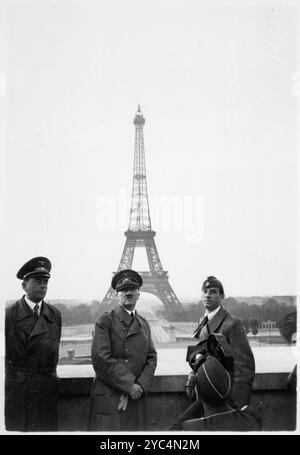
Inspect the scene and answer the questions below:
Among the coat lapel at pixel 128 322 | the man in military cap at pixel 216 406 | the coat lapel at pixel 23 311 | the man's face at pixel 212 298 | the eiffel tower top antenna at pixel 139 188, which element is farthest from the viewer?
the eiffel tower top antenna at pixel 139 188

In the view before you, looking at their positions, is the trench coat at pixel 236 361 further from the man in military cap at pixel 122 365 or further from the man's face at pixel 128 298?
the man's face at pixel 128 298

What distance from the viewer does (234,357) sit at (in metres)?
4.19

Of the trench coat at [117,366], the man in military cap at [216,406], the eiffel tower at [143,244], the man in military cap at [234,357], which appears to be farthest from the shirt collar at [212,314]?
the trench coat at [117,366]

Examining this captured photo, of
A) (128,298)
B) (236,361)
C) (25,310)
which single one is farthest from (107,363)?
(236,361)

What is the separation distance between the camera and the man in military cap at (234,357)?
4191mm

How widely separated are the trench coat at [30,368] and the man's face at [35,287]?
0.07m

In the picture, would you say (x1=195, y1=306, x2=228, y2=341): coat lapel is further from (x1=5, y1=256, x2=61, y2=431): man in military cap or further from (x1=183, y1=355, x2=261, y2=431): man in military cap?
(x1=5, y1=256, x2=61, y2=431): man in military cap

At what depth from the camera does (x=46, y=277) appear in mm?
4309

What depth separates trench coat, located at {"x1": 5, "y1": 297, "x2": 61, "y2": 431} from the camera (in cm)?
415

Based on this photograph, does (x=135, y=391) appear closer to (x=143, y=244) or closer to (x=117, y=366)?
(x=117, y=366)

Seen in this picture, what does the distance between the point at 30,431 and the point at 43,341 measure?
675mm

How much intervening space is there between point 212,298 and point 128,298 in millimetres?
657

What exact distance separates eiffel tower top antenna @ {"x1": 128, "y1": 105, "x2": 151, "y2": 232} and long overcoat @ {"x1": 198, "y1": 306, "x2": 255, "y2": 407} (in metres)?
Result: 0.90
